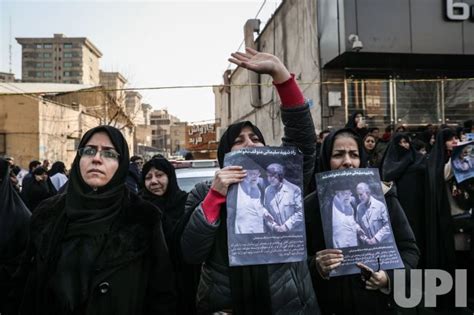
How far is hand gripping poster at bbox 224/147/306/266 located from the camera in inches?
73.3

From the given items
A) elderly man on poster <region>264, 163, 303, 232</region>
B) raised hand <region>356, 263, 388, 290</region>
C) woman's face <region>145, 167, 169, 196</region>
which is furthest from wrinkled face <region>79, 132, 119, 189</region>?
woman's face <region>145, 167, 169, 196</region>

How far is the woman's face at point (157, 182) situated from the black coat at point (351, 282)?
189 centimetres

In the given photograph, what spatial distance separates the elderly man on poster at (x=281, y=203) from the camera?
1902 millimetres

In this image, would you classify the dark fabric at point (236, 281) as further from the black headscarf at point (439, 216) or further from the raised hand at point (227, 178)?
the black headscarf at point (439, 216)

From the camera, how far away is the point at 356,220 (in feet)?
6.53

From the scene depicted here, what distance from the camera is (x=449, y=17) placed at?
32.8ft

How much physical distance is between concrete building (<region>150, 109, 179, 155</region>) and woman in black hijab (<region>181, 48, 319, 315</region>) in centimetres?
9509

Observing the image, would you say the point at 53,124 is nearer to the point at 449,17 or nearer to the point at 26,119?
the point at 26,119

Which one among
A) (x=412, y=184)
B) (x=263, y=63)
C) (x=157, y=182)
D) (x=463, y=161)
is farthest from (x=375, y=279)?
(x=412, y=184)

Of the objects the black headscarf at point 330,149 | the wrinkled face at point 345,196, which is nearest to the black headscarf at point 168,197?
the black headscarf at point 330,149

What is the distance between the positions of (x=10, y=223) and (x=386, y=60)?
984 centimetres

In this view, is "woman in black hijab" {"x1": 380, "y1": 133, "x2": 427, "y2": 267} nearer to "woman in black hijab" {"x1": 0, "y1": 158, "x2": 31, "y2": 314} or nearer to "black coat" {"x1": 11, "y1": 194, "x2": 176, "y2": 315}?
"black coat" {"x1": 11, "y1": 194, "x2": 176, "y2": 315}

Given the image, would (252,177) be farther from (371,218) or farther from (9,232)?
(9,232)

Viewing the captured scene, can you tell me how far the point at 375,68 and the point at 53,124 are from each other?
2877cm
